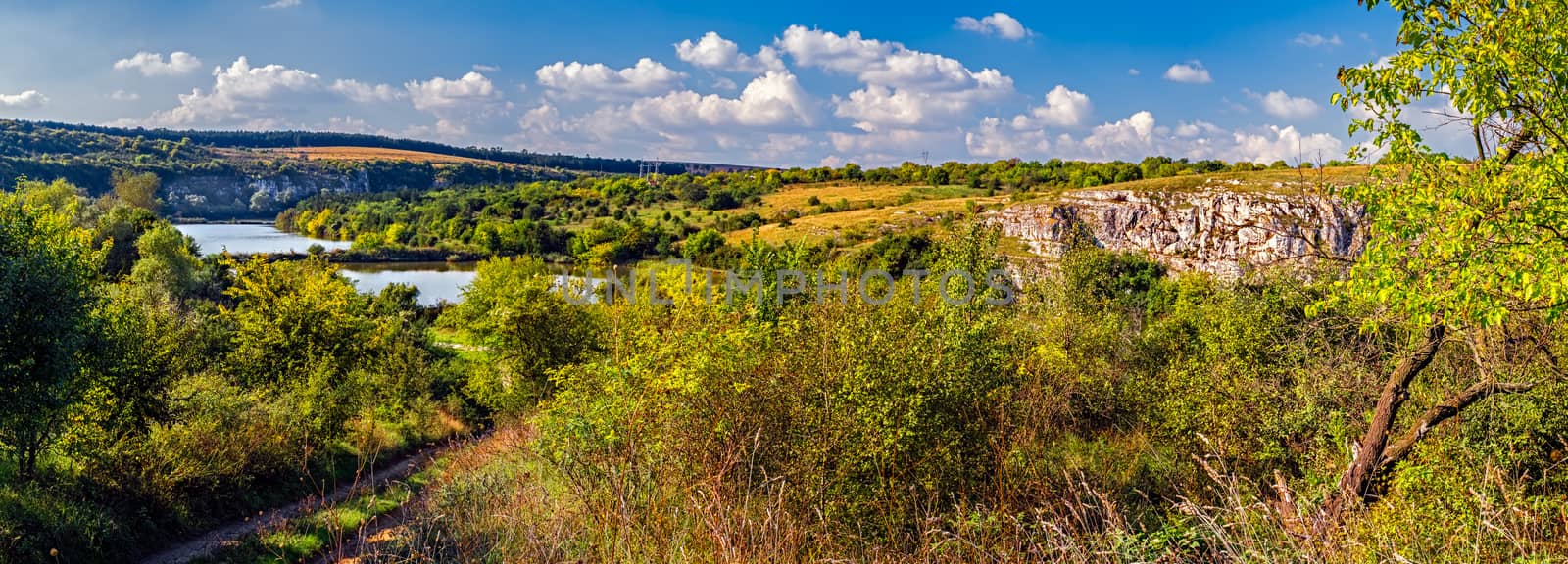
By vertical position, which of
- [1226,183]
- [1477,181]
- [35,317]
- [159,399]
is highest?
[1226,183]

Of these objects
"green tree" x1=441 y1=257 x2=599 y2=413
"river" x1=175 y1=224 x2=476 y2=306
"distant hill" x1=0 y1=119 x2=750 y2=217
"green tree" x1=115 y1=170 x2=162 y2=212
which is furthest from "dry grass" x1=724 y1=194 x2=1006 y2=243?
"distant hill" x1=0 y1=119 x2=750 y2=217

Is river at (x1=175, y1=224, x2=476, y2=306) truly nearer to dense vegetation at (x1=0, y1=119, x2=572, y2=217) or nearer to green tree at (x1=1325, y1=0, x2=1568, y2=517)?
dense vegetation at (x1=0, y1=119, x2=572, y2=217)

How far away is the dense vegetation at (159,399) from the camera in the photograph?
10.6 m

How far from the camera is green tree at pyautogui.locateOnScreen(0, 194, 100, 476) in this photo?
997 centimetres

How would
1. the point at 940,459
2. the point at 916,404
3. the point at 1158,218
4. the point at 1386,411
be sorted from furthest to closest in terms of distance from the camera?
the point at 1158,218 → the point at 1386,411 → the point at 940,459 → the point at 916,404

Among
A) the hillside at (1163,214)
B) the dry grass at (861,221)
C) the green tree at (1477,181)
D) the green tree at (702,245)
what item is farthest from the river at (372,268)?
the green tree at (1477,181)

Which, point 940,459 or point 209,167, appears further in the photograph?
point 209,167

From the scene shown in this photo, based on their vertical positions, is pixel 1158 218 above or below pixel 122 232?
above

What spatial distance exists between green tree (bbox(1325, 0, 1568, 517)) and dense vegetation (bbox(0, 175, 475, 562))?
784cm

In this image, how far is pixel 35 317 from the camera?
1027 centimetres

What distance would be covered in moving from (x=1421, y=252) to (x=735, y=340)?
7.63 m

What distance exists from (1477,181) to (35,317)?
655 inches

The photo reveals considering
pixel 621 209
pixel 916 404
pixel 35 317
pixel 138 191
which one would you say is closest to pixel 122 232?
pixel 138 191

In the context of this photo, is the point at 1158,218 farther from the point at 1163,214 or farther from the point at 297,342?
the point at 297,342
